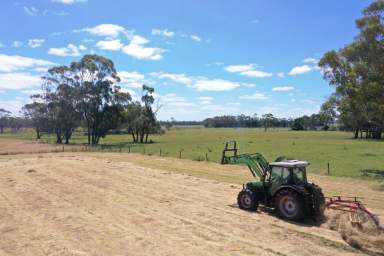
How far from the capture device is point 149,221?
12.1 metres

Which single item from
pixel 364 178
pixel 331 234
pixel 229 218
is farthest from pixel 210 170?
pixel 331 234

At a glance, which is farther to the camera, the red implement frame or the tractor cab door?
the tractor cab door

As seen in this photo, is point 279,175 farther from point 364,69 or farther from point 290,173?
point 364,69

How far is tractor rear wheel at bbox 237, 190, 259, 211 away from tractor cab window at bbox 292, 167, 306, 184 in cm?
172

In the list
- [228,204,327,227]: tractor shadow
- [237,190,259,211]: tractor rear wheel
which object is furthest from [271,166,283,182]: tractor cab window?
[228,204,327,227]: tractor shadow

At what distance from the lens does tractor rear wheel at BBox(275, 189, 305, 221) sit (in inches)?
457

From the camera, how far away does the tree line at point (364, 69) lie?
85.0 ft

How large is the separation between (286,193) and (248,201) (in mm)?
1795

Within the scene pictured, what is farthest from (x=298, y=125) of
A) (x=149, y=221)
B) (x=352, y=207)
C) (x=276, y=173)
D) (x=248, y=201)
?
(x=149, y=221)

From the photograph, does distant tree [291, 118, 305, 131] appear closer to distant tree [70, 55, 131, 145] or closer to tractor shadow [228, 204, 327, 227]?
distant tree [70, 55, 131, 145]

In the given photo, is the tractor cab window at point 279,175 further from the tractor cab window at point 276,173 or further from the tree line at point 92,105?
the tree line at point 92,105

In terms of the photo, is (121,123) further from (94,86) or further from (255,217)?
(255,217)

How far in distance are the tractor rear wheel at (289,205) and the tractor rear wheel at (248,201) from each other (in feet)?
3.38

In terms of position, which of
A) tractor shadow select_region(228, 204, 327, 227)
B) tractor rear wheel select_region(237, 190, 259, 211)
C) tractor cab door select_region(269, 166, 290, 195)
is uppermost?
tractor cab door select_region(269, 166, 290, 195)
